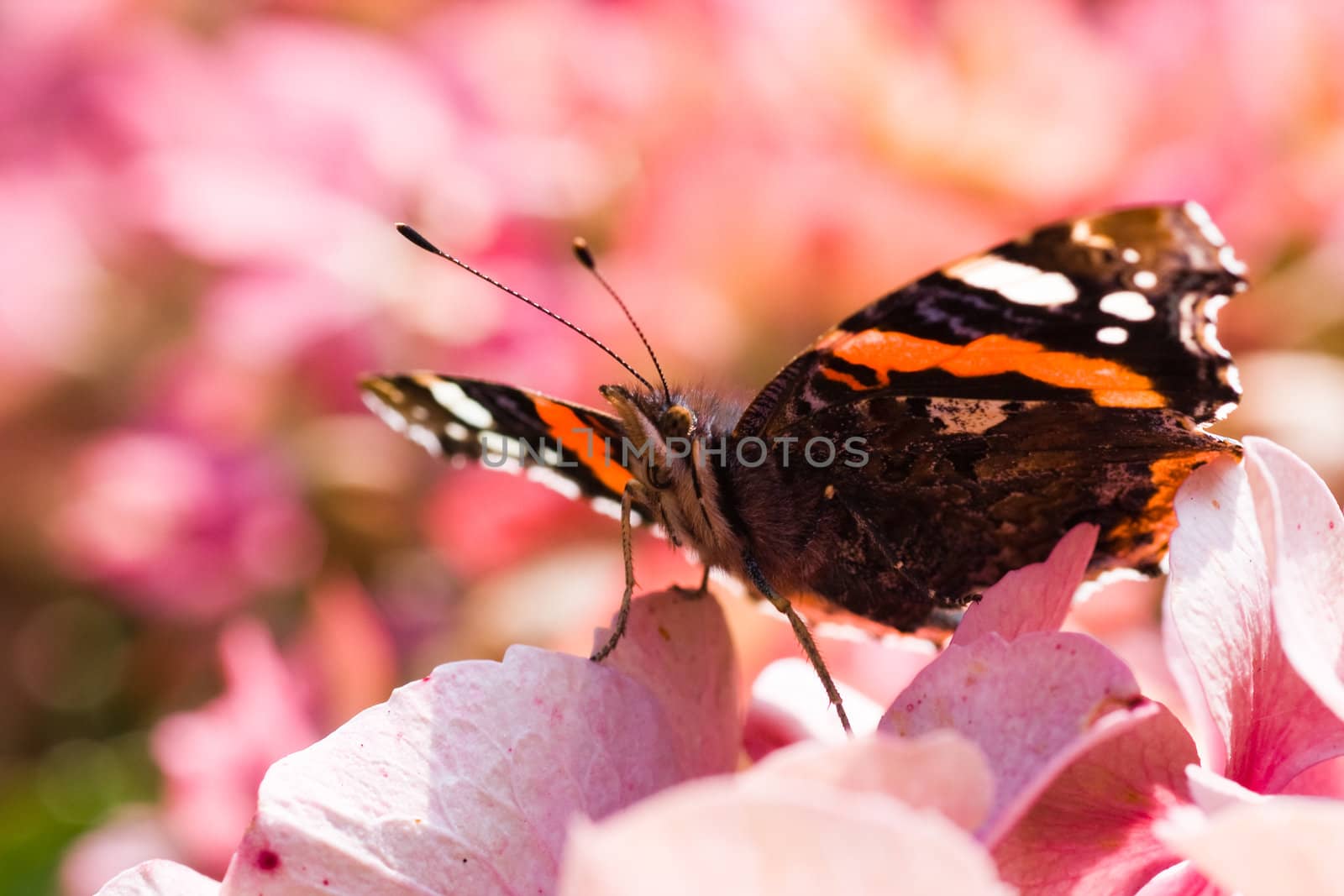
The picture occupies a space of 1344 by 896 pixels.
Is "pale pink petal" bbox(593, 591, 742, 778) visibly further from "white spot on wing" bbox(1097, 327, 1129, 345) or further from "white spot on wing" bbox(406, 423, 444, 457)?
"white spot on wing" bbox(406, 423, 444, 457)

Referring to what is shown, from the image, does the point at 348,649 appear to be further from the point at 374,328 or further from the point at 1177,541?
the point at 1177,541

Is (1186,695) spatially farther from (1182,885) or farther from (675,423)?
(675,423)

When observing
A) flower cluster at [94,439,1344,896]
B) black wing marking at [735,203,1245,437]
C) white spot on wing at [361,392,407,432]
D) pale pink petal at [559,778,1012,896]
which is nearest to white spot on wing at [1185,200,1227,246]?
black wing marking at [735,203,1245,437]

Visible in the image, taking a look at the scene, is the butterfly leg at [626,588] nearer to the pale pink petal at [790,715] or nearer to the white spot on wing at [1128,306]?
the pale pink petal at [790,715]

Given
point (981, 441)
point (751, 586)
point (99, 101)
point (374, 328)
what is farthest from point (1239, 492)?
point (99, 101)

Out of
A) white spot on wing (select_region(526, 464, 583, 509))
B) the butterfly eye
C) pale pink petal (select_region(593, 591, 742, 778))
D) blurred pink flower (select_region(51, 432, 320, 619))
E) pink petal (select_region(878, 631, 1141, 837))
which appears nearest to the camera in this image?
pink petal (select_region(878, 631, 1141, 837))

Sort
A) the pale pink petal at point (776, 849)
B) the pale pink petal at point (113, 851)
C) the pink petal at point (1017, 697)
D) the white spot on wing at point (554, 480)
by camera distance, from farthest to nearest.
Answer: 1. the pale pink petal at point (113, 851)
2. the white spot on wing at point (554, 480)
3. the pink petal at point (1017, 697)
4. the pale pink petal at point (776, 849)

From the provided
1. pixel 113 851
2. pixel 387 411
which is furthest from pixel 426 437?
pixel 113 851

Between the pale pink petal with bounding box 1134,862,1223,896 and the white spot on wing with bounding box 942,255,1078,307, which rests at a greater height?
the white spot on wing with bounding box 942,255,1078,307

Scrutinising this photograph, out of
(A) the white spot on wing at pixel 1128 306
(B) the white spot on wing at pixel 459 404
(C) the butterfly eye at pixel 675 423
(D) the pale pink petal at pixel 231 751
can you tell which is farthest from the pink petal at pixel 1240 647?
(D) the pale pink petal at pixel 231 751
